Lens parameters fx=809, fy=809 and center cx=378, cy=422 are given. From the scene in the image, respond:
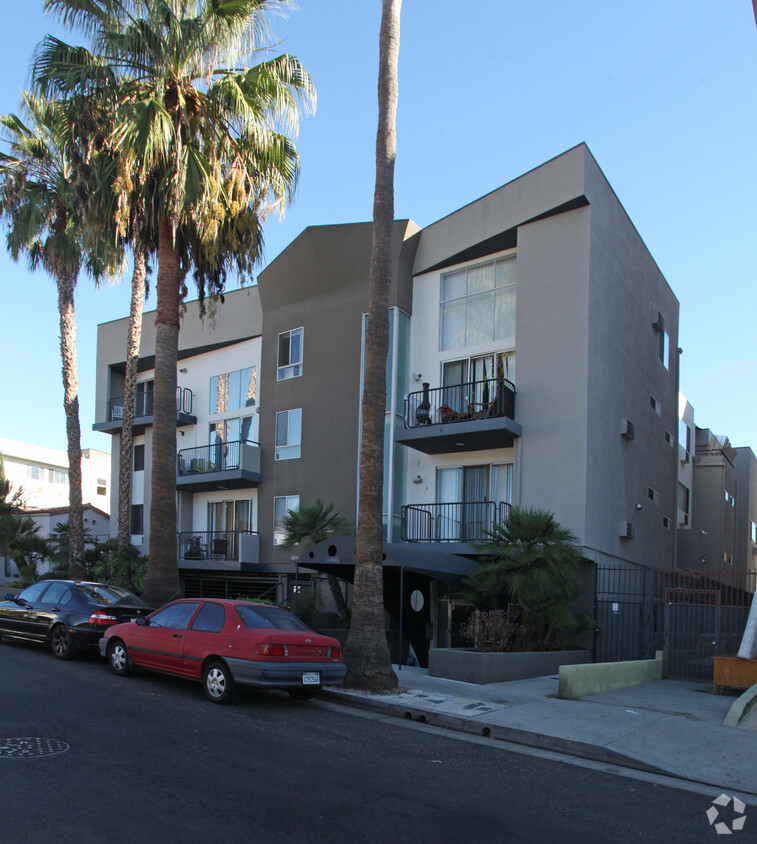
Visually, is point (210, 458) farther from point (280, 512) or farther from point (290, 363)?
point (290, 363)

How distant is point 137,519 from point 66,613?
16.9m

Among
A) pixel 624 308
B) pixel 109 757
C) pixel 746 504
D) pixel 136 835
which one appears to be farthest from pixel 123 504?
pixel 746 504

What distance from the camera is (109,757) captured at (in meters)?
7.29

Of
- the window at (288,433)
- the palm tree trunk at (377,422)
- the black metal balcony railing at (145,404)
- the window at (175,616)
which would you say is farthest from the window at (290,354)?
the window at (175,616)

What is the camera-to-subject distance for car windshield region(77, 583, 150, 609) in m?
14.2

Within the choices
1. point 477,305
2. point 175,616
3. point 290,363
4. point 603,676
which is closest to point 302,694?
point 175,616

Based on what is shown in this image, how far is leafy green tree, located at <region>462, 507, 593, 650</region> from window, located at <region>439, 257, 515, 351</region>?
6311 millimetres

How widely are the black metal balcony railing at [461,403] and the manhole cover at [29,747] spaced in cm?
1276

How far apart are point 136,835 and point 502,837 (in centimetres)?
255

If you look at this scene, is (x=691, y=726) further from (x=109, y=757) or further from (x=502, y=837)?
(x=109, y=757)

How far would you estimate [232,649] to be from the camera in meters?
10.6

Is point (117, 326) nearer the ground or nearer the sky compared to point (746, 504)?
nearer the sky

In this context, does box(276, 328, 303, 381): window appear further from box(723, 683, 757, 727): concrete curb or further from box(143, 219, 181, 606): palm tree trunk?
box(723, 683, 757, 727): concrete curb

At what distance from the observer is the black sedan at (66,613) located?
13.6m
